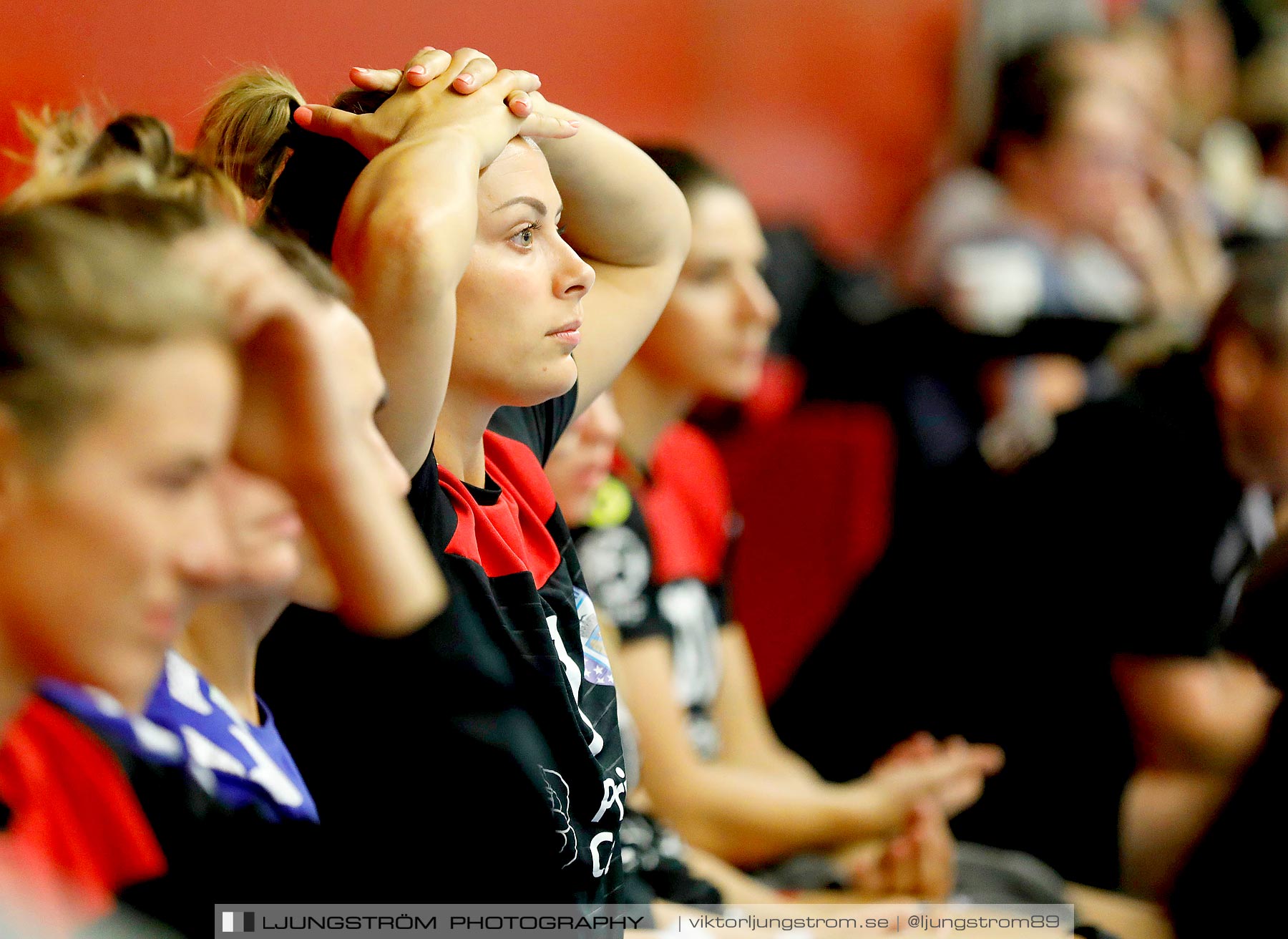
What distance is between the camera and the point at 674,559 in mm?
1640

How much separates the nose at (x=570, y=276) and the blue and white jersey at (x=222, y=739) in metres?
0.37

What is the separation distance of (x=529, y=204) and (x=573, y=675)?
0.34m

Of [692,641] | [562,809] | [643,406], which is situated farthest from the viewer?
[643,406]

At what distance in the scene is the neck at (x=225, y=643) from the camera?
0.83m

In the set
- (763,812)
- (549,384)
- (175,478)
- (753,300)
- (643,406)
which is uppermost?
(175,478)

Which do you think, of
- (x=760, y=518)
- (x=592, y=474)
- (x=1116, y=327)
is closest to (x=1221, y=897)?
(x=592, y=474)

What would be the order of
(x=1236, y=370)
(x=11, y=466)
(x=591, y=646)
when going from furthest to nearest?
(x=1236, y=370) → (x=591, y=646) → (x=11, y=466)

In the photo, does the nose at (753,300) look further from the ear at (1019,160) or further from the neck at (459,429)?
the ear at (1019,160)

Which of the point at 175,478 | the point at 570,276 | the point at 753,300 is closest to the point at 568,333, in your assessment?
the point at 570,276

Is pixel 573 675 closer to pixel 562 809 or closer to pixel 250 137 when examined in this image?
pixel 562 809

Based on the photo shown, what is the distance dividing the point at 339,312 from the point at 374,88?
30cm

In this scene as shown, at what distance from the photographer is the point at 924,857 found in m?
1.57

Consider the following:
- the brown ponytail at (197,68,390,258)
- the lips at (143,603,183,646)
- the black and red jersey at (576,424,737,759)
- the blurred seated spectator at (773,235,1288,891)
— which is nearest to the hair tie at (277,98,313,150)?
the brown ponytail at (197,68,390,258)

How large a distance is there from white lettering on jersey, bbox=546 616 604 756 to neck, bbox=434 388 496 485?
0.41ft
